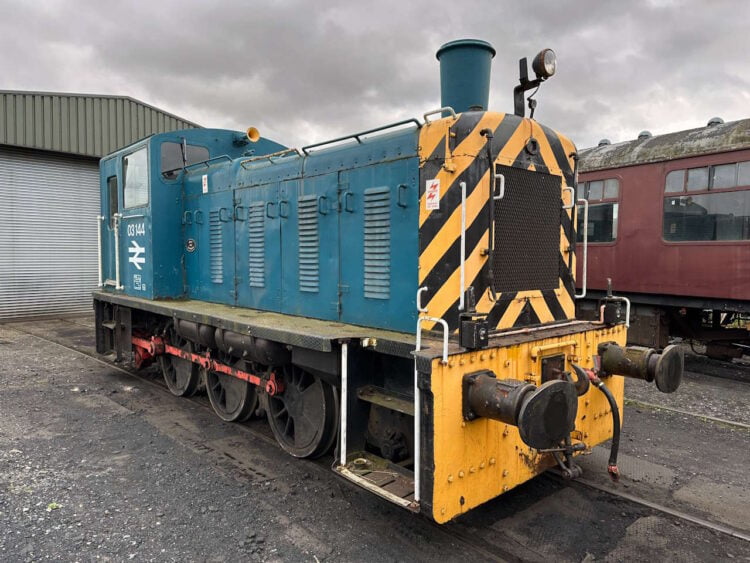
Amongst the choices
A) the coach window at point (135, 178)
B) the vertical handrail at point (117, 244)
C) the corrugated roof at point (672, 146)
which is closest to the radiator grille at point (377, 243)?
the coach window at point (135, 178)

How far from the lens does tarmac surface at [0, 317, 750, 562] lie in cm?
330

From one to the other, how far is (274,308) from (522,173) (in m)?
2.72

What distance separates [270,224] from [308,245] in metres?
0.68

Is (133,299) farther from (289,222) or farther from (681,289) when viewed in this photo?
(681,289)

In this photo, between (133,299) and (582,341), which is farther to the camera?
(133,299)

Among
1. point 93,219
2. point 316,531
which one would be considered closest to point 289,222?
point 316,531

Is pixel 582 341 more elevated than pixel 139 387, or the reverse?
pixel 582 341

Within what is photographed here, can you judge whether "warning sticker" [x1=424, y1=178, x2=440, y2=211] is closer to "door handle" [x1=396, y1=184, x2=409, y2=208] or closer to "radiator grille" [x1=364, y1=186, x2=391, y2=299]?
"door handle" [x1=396, y1=184, x2=409, y2=208]

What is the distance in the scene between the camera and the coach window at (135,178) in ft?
21.9

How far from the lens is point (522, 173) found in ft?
12.9

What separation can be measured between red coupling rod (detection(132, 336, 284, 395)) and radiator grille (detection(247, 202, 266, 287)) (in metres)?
0.91

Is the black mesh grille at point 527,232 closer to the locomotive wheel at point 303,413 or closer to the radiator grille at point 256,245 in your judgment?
the locomotive wheel at point 303,413

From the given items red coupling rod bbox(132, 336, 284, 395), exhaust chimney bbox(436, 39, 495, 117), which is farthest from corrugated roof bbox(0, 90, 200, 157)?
exhaust chimney bbox(436, 39, 495, 117)

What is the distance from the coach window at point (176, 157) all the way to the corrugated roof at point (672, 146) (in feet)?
22.3
